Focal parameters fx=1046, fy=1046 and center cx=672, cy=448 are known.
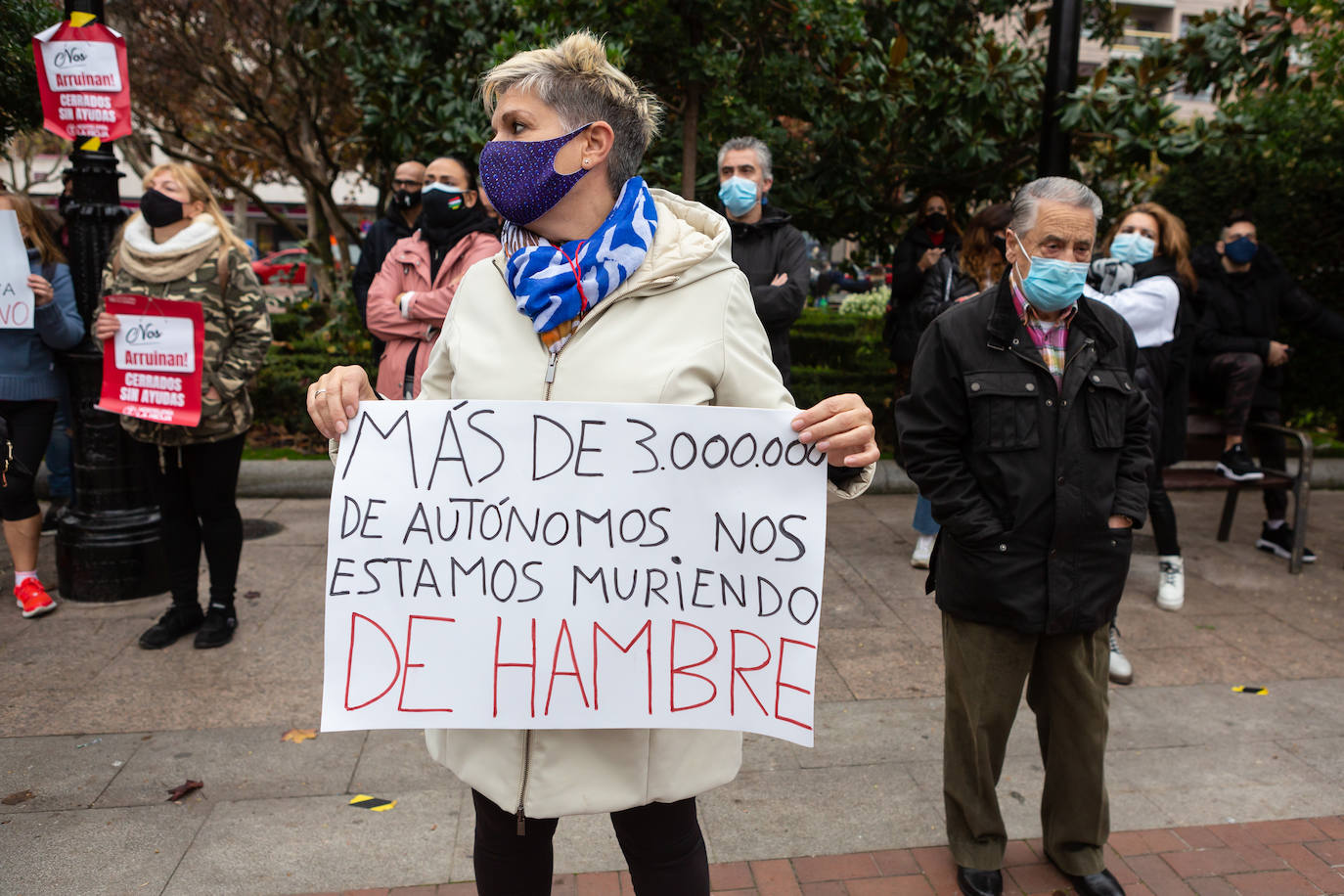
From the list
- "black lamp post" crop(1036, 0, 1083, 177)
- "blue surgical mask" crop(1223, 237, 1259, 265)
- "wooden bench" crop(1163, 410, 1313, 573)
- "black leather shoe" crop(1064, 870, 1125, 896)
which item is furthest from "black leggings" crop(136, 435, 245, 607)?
"blue surgical mask" crop(1223, 237, 1259, 265)

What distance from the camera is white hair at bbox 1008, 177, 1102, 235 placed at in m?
2.87

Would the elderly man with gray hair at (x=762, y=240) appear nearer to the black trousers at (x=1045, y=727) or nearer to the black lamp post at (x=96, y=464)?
the black trousers at (x=1045, y=727)

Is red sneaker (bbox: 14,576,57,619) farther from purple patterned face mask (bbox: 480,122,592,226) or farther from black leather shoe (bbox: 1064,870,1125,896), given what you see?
black leather shoe (bbox: 1064,870,1125,896)

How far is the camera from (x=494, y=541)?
2.03m

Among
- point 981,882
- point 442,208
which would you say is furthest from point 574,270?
point 442,208

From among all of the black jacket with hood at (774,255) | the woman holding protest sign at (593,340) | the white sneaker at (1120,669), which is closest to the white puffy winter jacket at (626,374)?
the woman holding protest sign at (593,340)

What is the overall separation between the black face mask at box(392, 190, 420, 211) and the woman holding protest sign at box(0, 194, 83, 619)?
163 centimetres

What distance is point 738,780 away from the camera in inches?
138

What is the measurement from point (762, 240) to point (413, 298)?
1615mm

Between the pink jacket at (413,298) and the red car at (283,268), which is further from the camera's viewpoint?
the red car at (283,268)

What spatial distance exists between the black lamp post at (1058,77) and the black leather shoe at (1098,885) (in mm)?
3945

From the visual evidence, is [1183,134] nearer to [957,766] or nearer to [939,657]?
[939,657]

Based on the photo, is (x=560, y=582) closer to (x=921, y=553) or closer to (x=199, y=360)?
(x=199, y=360)

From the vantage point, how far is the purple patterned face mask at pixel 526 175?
6.51 feet
